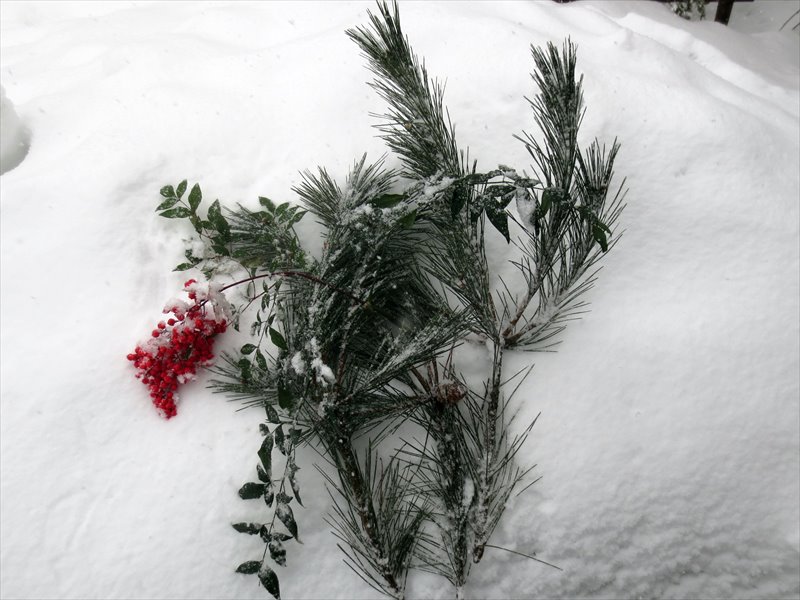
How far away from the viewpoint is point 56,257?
5.12ft

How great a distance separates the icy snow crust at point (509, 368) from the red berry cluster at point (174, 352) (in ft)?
0.22

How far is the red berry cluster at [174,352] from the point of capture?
1.35 meters

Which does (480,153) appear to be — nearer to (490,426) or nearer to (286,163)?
(286,163)

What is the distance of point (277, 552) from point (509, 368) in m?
0.76

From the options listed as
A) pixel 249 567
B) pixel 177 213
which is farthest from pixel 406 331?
pixel 177 213

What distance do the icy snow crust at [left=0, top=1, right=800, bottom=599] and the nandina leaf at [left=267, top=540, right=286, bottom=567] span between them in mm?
107

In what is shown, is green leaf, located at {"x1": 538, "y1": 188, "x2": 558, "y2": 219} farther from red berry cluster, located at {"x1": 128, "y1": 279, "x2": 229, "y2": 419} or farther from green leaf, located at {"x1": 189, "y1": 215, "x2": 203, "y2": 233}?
green leaf, located at {"x1": 189, "y1": 215, "x2": 203, "y2": 233}

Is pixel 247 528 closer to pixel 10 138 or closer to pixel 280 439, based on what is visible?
pixel 280 439

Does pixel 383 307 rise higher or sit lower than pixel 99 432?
higher

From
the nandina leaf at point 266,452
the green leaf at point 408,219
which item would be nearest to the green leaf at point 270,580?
the nandina leaf at point 266,452

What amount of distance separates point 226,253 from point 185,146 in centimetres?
49

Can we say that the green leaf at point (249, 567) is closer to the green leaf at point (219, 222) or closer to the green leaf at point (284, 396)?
the green leaf at point (284, 396)

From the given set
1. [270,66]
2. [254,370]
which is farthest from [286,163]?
[254,370]

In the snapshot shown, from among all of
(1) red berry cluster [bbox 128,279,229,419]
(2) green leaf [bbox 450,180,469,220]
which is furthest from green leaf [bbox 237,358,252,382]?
(2) green leaf [bbox 450,180,469,220]
